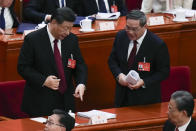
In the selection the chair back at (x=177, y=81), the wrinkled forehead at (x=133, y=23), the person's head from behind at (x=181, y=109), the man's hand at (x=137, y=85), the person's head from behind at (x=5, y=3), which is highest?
the wrinkled forehead at (x=133, y=23)

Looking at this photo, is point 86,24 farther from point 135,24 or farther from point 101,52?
point 135,24

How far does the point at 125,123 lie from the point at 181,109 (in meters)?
0.63

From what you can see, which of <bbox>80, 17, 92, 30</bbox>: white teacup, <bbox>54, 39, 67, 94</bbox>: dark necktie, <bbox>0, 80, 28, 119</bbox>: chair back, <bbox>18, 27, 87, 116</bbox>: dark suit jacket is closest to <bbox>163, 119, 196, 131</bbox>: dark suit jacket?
<bbox>18, 27, 87, 116</bbox>: dark suit jacket

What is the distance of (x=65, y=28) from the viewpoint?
4.36 m

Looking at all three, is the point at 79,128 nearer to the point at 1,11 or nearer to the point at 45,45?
the point at 45,45

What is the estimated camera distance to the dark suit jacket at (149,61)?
471 cm

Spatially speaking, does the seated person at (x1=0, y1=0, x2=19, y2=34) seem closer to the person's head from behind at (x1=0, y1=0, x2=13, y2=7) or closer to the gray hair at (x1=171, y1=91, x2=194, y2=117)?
the person's head from behind at (x1=0, y1=0, x2=13, y2=7)

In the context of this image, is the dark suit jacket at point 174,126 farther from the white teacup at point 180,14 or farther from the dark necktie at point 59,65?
the white teacup at point 180,14

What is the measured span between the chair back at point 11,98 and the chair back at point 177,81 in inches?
54.0

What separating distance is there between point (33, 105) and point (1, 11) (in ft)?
5.49

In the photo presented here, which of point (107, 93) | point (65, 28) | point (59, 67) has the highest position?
point (65, 28)

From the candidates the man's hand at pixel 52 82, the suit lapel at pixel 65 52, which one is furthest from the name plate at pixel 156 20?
the man's hand at pixel 52 82

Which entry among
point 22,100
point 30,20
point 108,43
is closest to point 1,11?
point 30,20

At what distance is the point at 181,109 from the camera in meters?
3.88
